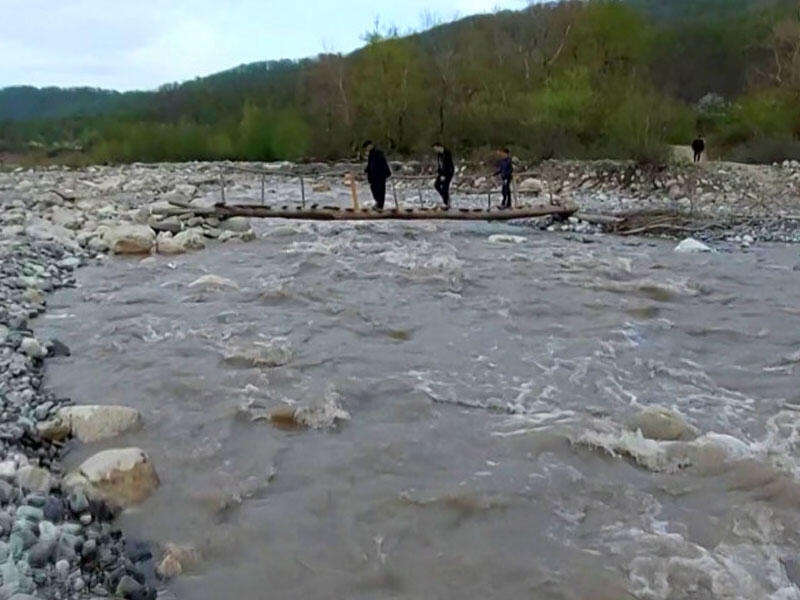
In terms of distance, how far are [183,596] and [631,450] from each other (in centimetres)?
302

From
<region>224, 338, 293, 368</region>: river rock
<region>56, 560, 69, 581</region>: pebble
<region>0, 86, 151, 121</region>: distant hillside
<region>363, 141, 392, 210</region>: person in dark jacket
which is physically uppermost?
<region>0, 86, 151, 121</region>: distant hillside

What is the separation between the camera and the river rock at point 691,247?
12841 millimetres

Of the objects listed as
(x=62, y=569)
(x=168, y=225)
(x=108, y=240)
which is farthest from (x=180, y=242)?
(x=62, y=569)

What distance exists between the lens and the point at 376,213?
14.8 m

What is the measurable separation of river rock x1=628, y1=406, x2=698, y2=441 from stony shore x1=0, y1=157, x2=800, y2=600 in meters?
3.30

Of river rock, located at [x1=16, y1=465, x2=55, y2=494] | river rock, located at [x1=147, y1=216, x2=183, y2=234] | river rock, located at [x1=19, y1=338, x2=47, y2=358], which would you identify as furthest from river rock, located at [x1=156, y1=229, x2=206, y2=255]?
river rock, located at [x1=16, y1=465, x2=55, y2=494]

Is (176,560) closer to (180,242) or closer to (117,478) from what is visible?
(117,478)

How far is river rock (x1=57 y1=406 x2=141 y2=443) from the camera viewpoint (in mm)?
5422

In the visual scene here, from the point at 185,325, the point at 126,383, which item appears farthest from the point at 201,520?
the point at 185,325

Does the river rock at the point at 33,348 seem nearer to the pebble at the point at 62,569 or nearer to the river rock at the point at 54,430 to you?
the river rock at the point at 54,430

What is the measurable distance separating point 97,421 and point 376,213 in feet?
32.0

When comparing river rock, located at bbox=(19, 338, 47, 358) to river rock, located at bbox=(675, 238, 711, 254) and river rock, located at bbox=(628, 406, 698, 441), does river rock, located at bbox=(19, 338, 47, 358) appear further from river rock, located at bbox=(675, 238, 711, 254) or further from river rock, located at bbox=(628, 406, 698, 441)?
river rock, located at bbox=(675, 238, 711, 254)

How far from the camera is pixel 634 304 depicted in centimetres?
945

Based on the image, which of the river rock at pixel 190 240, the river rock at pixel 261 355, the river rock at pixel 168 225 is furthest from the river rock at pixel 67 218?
the river rock at pixel 261 355
